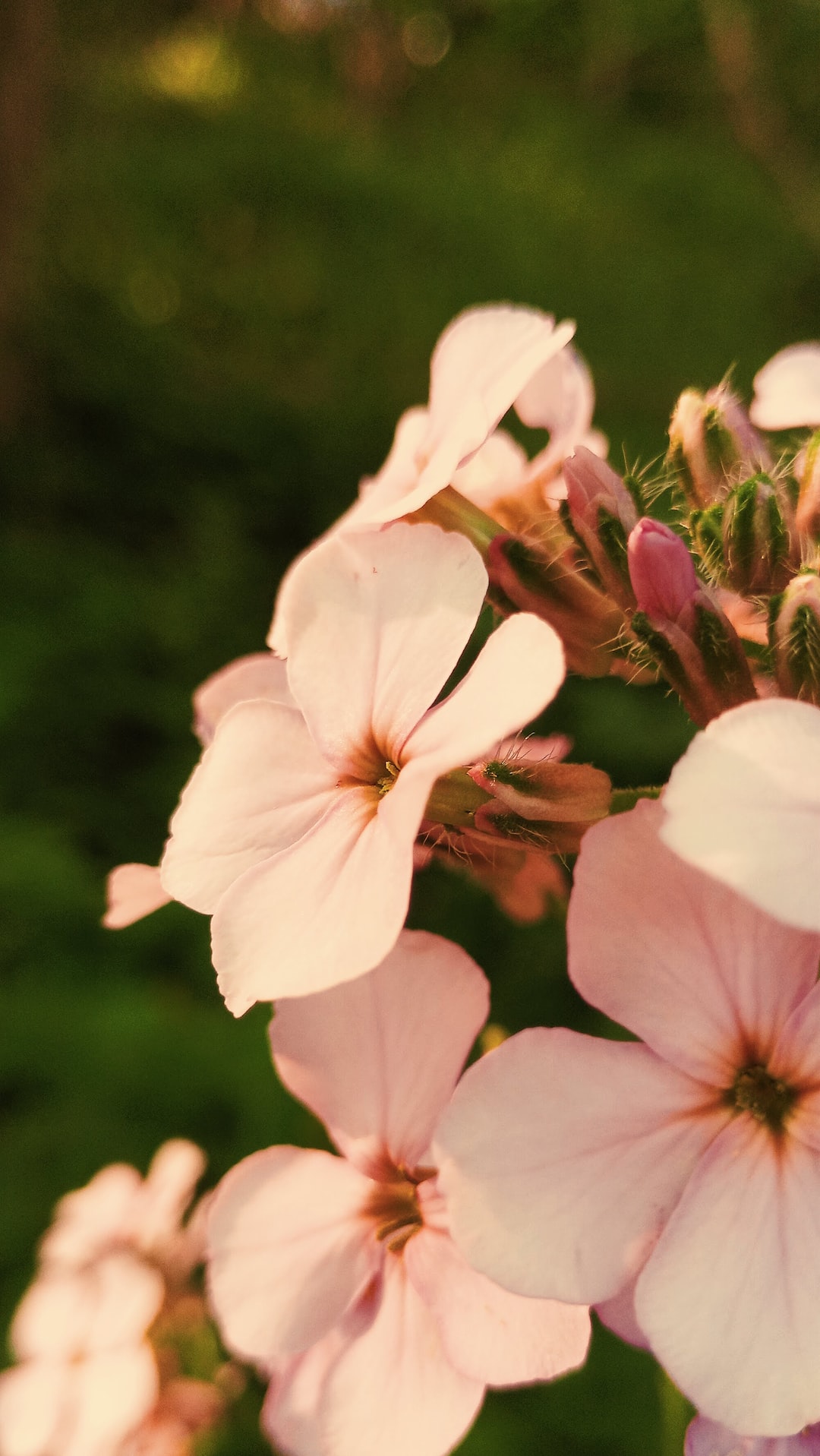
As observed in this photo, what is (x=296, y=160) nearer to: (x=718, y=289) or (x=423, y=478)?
(x=718, y=289)

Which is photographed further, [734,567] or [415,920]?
[415,920]

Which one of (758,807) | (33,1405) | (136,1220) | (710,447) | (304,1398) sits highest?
(710,447)

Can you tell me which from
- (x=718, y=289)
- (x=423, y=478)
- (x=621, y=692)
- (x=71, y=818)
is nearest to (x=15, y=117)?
(x=71, y=818)

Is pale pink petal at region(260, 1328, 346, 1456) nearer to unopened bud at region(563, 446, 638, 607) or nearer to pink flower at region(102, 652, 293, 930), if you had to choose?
pink flower at region(102, 652, 293, 930)

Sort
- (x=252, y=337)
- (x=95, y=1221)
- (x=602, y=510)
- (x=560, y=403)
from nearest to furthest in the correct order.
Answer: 1. (x=602, y=510)
2. (x=560, y=403)
3. (x=95, y=1221)
4. (x=252, y=337)

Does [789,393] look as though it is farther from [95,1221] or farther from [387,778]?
[95,1221]

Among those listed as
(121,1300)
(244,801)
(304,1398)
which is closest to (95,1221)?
(121,1300)

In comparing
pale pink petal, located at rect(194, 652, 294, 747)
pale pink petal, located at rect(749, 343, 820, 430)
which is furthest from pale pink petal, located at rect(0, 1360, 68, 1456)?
pale pink petal, located at rect(749, 343, 820, 430)
